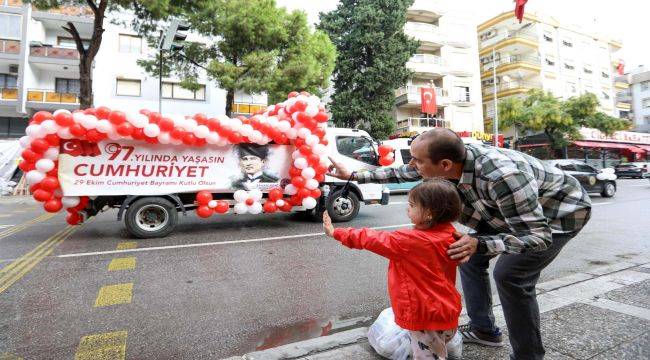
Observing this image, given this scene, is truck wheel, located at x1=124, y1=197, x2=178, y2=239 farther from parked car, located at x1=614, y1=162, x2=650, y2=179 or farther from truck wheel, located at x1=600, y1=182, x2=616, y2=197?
parked car, located at x1=614, y1=162, x2=650, y2=179

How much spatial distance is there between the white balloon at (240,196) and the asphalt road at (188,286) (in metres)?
0.66

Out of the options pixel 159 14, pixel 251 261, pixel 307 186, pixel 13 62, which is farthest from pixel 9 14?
pixel 251 261

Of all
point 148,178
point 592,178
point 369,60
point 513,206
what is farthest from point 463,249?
point 369,60

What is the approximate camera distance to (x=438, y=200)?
195cm

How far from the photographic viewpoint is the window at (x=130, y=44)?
77.1 ft

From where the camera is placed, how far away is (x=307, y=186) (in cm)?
777

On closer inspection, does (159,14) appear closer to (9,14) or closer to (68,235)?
(68,235)

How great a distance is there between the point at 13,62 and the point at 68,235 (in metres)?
23.1

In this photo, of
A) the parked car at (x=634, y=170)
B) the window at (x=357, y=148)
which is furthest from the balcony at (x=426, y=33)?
the window at (x=357, y=148)

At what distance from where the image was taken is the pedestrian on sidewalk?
6.20ft

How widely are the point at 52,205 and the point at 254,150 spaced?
11.8ft

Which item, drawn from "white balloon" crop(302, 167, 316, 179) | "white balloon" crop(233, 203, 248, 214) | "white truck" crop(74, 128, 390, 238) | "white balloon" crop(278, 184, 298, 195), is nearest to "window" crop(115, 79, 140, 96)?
"white truck" crop(74, 128, 390, 238)

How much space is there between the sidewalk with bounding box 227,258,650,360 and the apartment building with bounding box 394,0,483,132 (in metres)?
26.8

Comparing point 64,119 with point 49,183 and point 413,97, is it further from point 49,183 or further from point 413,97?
point 413,97
